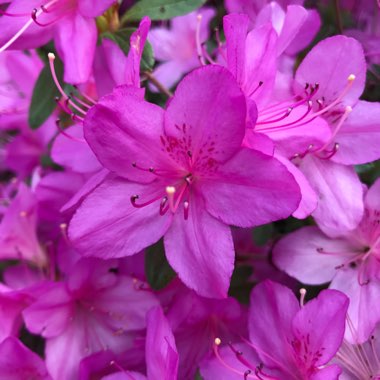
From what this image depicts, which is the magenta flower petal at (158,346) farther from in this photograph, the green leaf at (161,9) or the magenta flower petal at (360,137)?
the green leaf at (161,9)

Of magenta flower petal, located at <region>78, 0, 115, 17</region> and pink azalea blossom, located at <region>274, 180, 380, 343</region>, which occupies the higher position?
magenta flower petal, located at <region>78, 0, 115, 17</region>

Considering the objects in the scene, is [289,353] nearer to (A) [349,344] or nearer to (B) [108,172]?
(A) [349,344]

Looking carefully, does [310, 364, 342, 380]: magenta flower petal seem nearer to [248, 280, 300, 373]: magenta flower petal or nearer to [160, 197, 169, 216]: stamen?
[248, 280, 300, 373]: magenta flower petal

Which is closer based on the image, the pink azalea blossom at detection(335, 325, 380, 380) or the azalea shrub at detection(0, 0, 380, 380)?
the azalea shrub at detection(0, 0, 380, 380)

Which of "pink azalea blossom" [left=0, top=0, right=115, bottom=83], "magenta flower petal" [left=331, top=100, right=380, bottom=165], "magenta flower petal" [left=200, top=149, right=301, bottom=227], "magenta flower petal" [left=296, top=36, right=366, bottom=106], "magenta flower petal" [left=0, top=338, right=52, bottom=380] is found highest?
"pink azalea blossom" [left=0, top=0, right=115, bottom=83]

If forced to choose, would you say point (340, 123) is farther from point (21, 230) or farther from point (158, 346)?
point (21, 230)

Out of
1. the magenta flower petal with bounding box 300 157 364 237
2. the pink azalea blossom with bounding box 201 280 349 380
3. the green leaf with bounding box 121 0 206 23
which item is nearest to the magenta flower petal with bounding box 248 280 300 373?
the pink azalea blossom with bounding box 201 280 349 380
